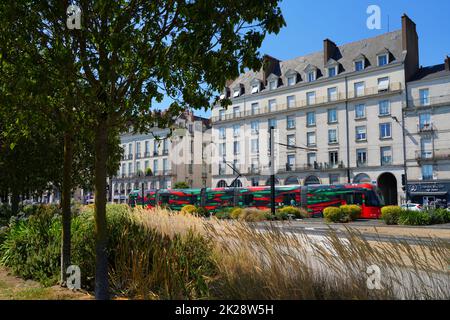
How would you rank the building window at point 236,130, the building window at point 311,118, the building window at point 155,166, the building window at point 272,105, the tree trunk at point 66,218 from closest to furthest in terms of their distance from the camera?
the tree trunk at point 66,218, the building window at point 311,118, the building window at point 272,105, the building window at point 236,130, the building window at point 155,166

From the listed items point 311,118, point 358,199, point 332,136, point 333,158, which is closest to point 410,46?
point 332,136

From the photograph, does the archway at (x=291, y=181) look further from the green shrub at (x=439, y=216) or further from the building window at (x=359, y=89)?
the green shrub at (x=439, y=216)

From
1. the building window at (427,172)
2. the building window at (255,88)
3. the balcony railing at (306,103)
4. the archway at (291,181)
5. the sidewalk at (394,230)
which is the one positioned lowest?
the sidewalk at (394,230)

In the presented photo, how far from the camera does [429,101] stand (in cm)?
4656

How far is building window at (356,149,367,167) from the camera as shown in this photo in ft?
167

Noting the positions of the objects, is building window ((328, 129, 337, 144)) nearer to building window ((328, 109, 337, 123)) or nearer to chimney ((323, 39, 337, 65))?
building window ((328, 109, 337, 123))

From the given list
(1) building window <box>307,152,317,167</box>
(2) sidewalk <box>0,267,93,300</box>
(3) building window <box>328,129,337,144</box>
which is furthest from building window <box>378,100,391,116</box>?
(2) sidewalk <box>0,267,93,300</box>

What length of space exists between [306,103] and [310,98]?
2.85ft

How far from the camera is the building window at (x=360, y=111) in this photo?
51575 millimetres

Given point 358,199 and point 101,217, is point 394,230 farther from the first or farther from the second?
point 358,199

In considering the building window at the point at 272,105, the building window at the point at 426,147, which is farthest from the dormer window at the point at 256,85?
the building window at the point at 426,147

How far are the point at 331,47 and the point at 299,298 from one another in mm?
59103

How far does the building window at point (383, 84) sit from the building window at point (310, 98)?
30.0ft

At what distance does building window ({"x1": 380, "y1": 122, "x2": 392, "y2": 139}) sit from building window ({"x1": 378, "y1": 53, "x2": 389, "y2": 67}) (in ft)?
24.6
